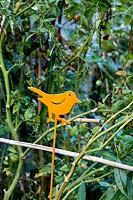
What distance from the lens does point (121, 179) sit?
71 centimetres

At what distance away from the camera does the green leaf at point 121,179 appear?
27.5 inches

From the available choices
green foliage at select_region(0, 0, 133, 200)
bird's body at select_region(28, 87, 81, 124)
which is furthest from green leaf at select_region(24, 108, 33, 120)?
bird's body at select_region(28, 87, 81, 124)

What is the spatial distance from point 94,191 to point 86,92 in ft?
2.38

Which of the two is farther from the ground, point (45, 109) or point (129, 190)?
point (45, 109)

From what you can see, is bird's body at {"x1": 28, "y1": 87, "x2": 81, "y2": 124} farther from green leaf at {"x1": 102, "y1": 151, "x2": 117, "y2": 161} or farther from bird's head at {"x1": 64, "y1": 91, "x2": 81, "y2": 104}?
green leaf at {"x1": 102, "y1": 151, "x2": 117, "y2": 161}

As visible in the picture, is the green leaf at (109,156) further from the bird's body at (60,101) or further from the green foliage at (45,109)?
the bird's body at (60,101)

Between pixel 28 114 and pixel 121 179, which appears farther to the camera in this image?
pixel 28 114

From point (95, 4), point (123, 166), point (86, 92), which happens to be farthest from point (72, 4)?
point (86, 92)

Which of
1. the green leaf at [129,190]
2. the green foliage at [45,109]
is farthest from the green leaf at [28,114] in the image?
the green leaf at [129,190]

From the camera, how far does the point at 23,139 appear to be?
1235mm

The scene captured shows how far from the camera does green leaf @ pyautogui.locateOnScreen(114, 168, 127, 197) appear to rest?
2.29 ft

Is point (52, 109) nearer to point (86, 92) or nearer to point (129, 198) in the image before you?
point (129, 198)

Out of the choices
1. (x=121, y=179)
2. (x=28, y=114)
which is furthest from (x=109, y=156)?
(x=28, y=114)

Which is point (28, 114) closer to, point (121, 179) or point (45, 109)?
point (45, 109)
